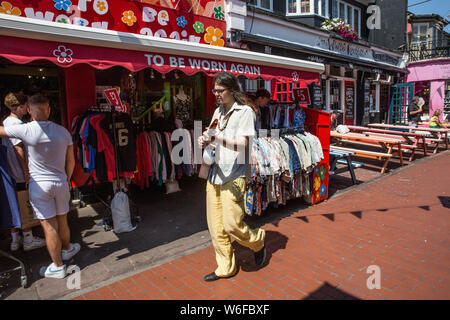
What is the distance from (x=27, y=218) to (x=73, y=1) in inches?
161

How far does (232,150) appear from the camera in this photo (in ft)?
9.55

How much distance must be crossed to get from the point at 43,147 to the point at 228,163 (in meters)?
1.94

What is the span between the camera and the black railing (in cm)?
1903

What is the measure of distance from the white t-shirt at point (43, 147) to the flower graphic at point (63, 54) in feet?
2.23

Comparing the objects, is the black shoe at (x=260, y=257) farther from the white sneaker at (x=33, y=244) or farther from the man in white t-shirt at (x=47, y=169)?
the white sneaker at (x=33, y=244)

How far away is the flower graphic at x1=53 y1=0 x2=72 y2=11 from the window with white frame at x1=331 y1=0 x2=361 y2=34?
10.6 m

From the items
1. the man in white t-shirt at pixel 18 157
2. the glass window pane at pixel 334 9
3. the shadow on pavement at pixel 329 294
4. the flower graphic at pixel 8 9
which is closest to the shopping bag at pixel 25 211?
the man in white t-shirt at pixel 18 157

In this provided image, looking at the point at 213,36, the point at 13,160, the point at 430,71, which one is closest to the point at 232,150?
the point at 13,160

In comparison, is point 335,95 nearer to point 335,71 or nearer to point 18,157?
point 335,71

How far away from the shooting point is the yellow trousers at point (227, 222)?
2953mm

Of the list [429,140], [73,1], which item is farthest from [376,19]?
[73,1]

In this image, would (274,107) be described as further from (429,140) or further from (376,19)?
(376,19)

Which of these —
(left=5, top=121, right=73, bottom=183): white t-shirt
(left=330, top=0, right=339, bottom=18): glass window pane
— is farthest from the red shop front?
(left=330, top=0, right=339, bottom=18): glass window pane

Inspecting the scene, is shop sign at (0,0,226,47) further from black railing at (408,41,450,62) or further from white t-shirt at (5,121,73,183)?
black railing at (408,41,450,62)
